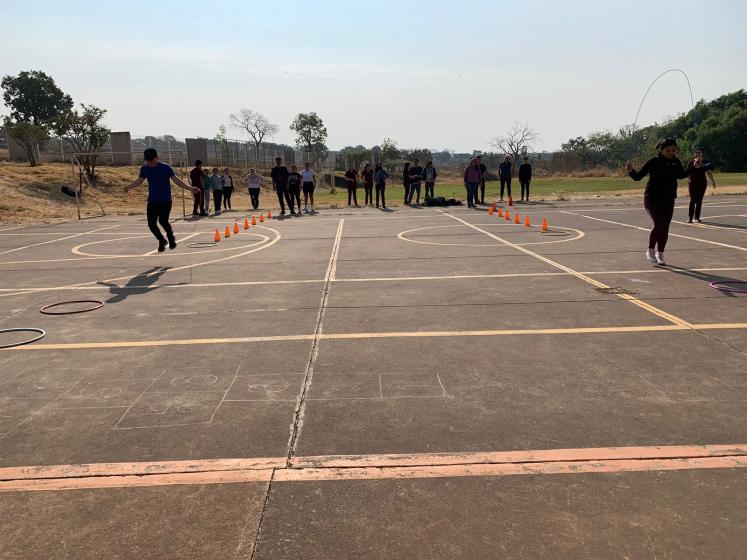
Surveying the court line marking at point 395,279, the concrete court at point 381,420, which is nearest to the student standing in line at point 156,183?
the court line marking at point 395,279

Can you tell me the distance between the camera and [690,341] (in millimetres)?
5715

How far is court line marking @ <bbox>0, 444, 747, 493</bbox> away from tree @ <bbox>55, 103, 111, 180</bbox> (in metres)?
36.4

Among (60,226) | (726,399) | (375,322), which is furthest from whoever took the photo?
(60,226)

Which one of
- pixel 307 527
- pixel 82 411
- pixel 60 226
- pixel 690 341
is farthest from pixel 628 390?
pixel 60 226

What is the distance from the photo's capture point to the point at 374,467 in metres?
3.42

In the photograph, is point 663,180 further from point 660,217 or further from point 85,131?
point 85,131

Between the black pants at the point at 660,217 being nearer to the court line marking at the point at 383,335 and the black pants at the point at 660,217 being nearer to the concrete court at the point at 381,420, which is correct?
the concrete court at the point at 381,420

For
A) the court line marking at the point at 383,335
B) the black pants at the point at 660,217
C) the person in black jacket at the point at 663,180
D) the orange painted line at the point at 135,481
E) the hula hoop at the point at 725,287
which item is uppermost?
the person in black jacket at the point at 663,180

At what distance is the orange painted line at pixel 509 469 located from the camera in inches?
131

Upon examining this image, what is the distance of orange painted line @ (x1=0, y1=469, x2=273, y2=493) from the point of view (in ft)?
10.8

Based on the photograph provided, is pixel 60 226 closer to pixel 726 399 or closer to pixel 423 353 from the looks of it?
pixel 423 353

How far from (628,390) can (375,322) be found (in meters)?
3.01

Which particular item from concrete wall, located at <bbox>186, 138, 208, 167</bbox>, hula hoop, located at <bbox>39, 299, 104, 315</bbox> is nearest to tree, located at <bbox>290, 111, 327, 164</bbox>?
concrete wall, located at <bbox>186, 138, 208, 167</bbox>

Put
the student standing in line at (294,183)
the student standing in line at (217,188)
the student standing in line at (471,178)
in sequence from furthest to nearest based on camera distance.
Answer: the student standing in line at (217,188) → the student standing in line at (471,178) → the student standing in line at (294,183)
